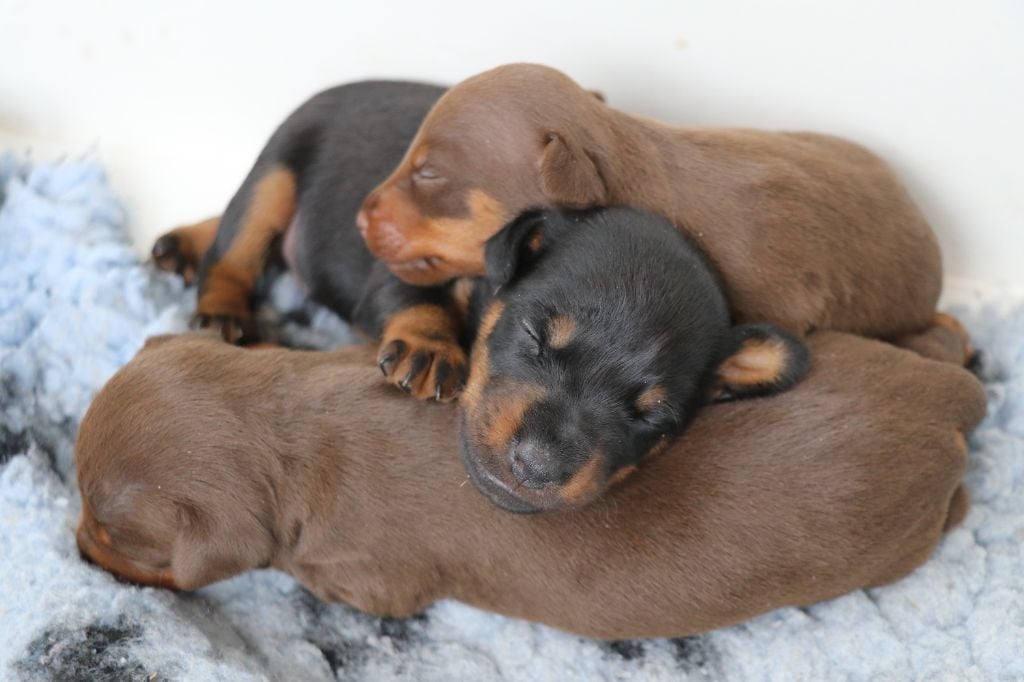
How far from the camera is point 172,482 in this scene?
2379mm

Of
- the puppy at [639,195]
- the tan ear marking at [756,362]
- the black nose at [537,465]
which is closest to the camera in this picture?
the black nose at [537,465]

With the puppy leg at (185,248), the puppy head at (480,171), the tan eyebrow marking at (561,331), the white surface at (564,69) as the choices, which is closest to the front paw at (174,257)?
the puppy leg at (185,248)

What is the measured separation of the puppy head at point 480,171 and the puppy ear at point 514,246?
0.25 feet

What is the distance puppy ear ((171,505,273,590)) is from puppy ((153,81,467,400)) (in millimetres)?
767

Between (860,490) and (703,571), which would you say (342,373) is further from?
(860,490)

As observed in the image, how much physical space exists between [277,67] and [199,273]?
787 mm

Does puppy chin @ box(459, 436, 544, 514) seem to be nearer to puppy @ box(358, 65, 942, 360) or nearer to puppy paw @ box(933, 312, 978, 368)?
puppy @ box(358, 65, 942, 360)

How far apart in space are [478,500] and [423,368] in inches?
14.6

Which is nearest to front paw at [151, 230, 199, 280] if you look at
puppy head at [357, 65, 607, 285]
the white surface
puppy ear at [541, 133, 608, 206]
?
the white surface

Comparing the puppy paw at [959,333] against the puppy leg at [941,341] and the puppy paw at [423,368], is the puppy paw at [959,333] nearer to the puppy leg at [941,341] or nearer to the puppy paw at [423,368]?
the puppy leg at [941,341]

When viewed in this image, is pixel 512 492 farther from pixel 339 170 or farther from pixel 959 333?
pixel 959 333

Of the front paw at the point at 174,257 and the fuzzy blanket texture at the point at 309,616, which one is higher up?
the front paw at the point at 174,257

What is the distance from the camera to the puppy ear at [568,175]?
2.52m

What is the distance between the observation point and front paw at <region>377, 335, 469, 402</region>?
101 inches
